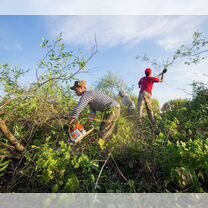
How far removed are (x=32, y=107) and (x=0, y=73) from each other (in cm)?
79

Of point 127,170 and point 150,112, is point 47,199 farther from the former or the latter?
point 150,112

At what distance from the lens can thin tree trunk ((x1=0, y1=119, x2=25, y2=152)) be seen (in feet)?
15.8

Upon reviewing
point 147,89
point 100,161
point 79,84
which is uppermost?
point 79,84

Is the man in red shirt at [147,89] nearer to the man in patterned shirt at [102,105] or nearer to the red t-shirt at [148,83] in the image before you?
the red t-shirt at [148,83]

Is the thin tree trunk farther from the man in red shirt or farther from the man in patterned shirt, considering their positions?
the man in red shirt

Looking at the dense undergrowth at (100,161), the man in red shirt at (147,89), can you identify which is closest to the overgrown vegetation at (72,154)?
the dense undergrowth at (100,161)

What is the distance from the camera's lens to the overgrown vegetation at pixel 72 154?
4.12m

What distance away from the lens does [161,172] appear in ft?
14.1

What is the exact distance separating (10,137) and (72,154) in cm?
100

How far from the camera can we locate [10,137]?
4.92 meters

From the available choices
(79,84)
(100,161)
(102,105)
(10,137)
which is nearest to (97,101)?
(102,105)

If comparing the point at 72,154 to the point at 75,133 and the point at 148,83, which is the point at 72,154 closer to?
the point at 75,133

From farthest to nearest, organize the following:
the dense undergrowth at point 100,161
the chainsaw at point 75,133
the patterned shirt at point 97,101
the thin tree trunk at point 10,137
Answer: the patterned shirt at point 97,101 → the chainsaw at point 75,133 → the thin tree trunk at point 10,137 → the dense undergrowth at point 100,161

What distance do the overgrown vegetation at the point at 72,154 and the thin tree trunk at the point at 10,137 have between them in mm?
14
